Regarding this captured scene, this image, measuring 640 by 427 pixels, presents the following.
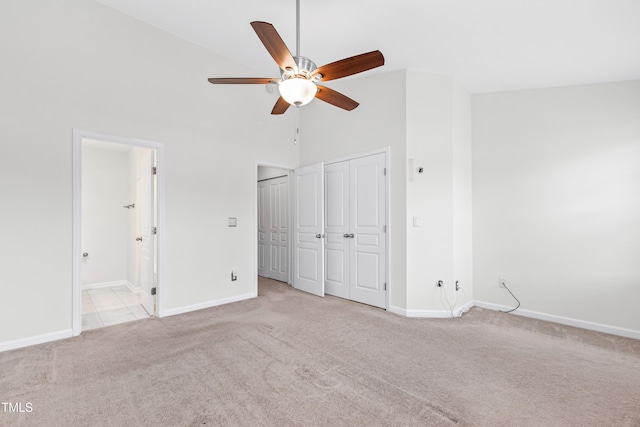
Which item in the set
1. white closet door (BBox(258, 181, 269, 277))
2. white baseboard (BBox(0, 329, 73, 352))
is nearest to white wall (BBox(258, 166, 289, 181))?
white closet door (BBox(258, 181, 269, 277))

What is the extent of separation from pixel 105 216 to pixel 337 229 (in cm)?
448

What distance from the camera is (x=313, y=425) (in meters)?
1.68

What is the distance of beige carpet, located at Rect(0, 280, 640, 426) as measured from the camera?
177cm

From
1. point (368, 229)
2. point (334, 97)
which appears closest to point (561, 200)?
point (368, 229)

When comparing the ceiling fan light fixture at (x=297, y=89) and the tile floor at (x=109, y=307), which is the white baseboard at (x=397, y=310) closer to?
the ceiling fan light fixture at (x=297, y=89)

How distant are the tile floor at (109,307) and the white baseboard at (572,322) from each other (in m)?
4.64

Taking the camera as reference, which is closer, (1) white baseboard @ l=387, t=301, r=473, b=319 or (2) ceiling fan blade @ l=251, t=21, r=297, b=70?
(2) ceiling fan blade @ l=251, t=21, r=297, b=70

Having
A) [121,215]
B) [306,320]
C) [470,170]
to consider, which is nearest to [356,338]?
[306,320]

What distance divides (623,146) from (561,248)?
1.26 metres

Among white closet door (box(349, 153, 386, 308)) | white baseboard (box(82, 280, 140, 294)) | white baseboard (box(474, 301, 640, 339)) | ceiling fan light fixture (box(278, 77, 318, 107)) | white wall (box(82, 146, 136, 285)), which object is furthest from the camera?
white wall (box(82, 146, 136, 285))

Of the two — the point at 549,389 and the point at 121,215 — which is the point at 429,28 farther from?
the point at 121,215

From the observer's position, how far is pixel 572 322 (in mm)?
3350

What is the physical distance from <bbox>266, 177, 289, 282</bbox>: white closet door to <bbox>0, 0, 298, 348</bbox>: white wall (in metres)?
1.11

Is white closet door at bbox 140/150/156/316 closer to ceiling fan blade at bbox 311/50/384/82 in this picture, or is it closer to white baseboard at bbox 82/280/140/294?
white baseboard at bbox 82/280/140/294
